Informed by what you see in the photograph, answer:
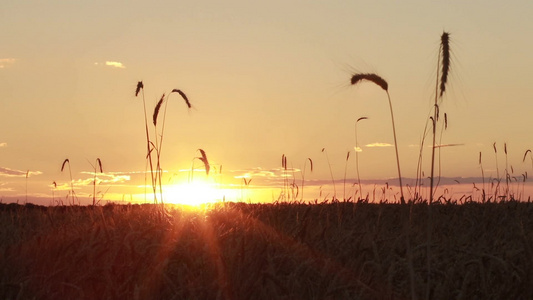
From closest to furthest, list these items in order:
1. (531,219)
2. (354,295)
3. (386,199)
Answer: (354,295) < (531,219) < (386,199)

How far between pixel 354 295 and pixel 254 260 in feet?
2.61

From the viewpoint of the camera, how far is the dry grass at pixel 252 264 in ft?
12.1

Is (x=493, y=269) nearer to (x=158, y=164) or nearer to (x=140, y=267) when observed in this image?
(x=140, y=267)

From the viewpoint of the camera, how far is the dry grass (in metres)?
3.70

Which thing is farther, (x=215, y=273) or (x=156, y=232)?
(x=156, y=232)

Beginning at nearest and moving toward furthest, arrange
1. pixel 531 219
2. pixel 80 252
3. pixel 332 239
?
pixel 80 252 → pixel 332 239 → pixel 531 219

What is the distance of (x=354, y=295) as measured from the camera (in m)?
3.70

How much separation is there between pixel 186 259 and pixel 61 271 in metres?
0.89

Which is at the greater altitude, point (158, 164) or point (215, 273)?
point (158, 164)

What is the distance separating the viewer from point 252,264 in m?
4.05

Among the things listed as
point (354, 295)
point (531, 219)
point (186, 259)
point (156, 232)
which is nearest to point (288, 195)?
point (531, 219)

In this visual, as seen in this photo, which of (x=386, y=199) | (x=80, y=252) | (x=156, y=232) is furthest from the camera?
(x=386, y=199)

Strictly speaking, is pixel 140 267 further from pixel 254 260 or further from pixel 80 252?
pixel 254 260

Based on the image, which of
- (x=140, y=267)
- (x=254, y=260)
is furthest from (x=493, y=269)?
(x=140, y=267)
